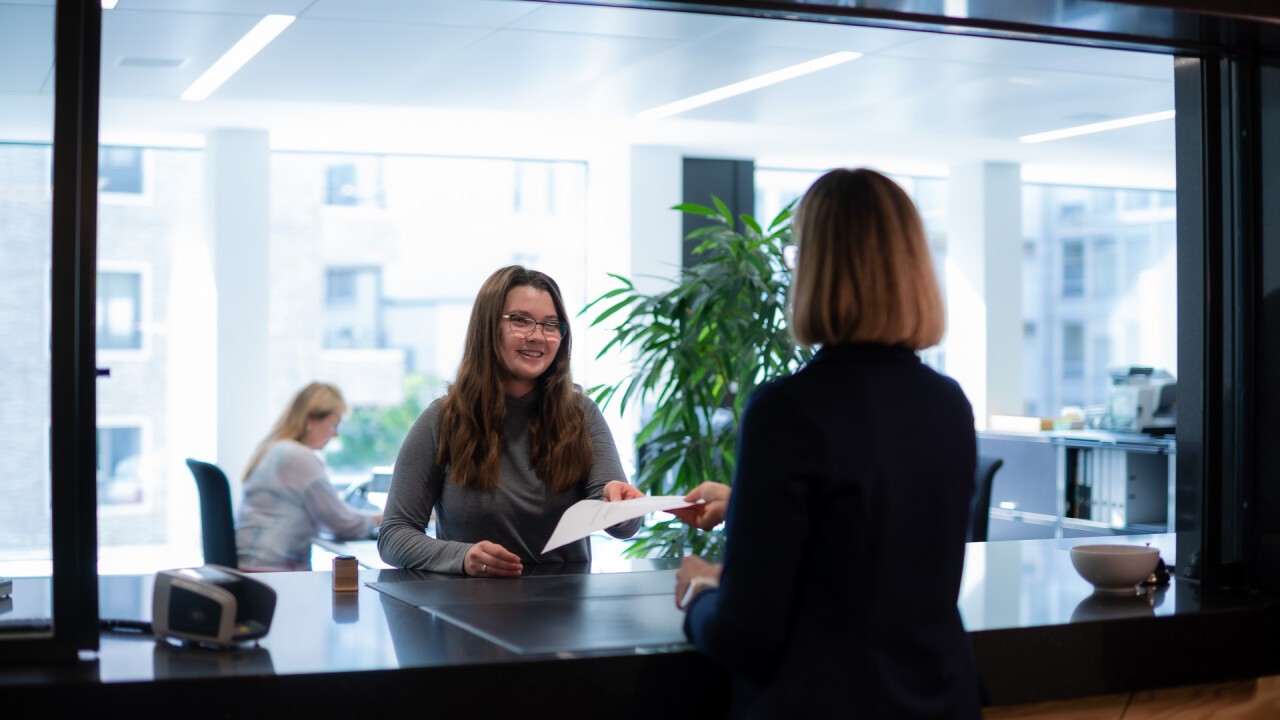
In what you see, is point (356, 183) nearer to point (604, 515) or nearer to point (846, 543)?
point (604, 515)

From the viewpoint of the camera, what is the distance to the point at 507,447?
2420 mm

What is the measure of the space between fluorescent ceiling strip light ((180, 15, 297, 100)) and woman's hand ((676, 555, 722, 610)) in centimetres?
302

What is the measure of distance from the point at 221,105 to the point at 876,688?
5.00 m

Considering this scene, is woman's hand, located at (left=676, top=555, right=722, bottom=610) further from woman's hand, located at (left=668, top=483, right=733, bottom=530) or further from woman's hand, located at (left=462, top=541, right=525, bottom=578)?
woman's hand, located at (left=462, top=541, right=525, bottom=578)

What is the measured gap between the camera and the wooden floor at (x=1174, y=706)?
1.79m

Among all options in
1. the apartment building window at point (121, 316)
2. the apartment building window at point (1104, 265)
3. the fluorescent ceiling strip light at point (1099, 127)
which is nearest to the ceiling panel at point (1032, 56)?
the fluorescent ceiling strip light at point (1099, 127)

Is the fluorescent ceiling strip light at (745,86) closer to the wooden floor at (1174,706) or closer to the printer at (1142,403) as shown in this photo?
the printer at (1142,403)

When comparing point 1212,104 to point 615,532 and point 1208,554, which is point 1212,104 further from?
point 615,532

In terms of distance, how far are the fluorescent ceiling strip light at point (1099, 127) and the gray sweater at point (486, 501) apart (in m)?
4.33

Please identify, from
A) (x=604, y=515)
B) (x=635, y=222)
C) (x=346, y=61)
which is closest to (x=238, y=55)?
(x=346, y=61)

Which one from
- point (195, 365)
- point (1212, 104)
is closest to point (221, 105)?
point (195, 365)

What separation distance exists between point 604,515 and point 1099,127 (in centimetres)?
510

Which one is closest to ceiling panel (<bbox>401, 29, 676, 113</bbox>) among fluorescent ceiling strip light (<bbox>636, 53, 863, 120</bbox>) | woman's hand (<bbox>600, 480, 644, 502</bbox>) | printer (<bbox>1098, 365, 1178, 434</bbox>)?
fluorescent ceiling strip light (<bbox>636, 53, 863, 120</bbox>)

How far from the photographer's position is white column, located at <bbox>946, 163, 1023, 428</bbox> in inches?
287
